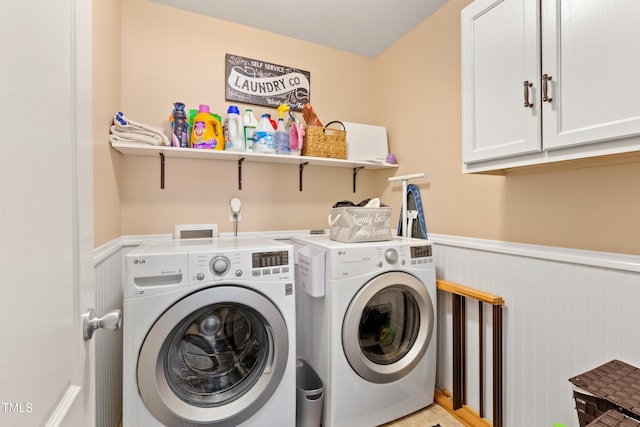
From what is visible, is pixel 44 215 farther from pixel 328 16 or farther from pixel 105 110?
pixel 328 16

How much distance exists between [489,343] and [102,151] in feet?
7.32

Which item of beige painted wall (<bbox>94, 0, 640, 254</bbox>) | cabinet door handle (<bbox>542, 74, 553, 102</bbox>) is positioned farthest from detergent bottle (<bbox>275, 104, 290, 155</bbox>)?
cabinet door handle (<bbox>542, 74, 553, 102</bbox>)

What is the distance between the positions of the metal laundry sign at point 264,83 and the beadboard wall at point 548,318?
1.61 metres

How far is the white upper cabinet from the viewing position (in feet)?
3.05

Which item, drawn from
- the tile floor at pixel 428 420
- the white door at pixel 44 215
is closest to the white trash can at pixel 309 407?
the tile floor at pixel 428 420

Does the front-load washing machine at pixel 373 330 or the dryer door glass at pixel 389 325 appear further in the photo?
the dryer door glass at pixel 389 325

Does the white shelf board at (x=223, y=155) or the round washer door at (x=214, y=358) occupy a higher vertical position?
the white shelf board at (x=223, y=155)

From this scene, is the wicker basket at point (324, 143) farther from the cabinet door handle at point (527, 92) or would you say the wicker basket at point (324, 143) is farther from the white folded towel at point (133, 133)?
the cabinet door handle at point (527, 92)

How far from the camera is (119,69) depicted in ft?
5.94

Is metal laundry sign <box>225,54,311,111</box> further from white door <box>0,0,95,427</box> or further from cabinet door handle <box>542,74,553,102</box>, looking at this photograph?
cabinet door handle <box>542,74,553,102</box>

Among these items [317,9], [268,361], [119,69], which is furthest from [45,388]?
[317,9]

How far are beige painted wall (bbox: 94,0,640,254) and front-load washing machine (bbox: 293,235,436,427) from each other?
0.50 metres

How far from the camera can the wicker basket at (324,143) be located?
2.14 meters

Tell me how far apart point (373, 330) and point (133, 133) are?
178 cm
